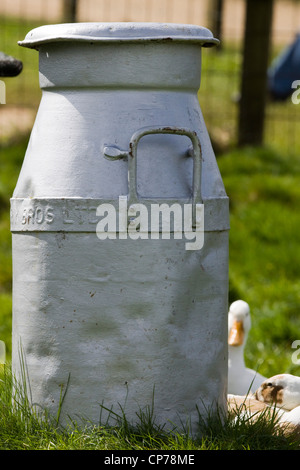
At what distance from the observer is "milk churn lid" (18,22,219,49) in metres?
2.78

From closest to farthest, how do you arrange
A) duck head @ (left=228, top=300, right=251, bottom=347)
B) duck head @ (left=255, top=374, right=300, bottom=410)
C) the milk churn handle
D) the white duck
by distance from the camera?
the milk churn handle < duck head @ (left=255, top=374, right=300, bottom=410) < the white duck < duck head @ (left=228, top=300, right=251, bottom=347)

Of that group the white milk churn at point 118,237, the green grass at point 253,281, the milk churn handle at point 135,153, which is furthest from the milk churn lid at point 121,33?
the green grass at point 253,281

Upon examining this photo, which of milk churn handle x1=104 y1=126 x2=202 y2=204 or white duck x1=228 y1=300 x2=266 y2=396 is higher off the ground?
milk churn handle x1=104 y1=126 x2=202 y2=204

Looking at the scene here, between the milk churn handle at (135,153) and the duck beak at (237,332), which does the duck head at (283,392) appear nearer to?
the duck beak at (237,332)

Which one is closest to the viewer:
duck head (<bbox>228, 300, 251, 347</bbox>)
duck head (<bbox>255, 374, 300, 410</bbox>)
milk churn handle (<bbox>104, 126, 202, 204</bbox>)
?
milk churn handle (<bbox>104, 126, 202, 204</bbox>)

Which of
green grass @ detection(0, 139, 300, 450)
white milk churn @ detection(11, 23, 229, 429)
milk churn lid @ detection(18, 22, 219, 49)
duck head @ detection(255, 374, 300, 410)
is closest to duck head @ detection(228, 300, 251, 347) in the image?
duck head @ detection(255, 374, 300, 410)

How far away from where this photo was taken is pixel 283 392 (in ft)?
10.5

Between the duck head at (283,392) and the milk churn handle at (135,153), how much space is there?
2.89 feet

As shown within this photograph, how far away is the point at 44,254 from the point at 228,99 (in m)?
8.76

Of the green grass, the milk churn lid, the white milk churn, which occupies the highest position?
the milk churn lid

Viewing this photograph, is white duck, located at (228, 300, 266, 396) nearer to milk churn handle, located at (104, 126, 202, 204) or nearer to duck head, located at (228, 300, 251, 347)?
duck head, located at (228, 300, 251, 347)

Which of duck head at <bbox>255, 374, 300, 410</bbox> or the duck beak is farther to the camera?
the duck beak

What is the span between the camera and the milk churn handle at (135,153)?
2729 mm

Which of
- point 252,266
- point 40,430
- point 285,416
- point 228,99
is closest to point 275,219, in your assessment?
point 252,266
